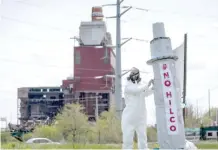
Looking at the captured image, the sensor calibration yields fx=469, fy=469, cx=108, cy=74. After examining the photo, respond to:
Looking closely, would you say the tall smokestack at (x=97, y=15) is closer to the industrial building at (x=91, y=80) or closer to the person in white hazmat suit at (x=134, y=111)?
the industrial building at (x=91, y=80)

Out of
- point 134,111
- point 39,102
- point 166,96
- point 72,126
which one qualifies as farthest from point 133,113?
point 39,102

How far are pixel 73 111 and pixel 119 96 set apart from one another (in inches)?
385

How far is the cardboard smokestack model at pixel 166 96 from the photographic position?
8.68m

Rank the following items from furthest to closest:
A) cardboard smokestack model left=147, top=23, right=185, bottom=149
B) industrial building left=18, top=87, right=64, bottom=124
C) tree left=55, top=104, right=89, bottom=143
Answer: industrial building left=18, top=87, right=64, bottom=124, tree left=55, top=104, right=89, bottom=143, cardboard smokestack model left=147, top=23, right=185, bottom=149

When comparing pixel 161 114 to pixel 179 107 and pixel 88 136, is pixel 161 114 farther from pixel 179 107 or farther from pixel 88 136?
pixel 88 136

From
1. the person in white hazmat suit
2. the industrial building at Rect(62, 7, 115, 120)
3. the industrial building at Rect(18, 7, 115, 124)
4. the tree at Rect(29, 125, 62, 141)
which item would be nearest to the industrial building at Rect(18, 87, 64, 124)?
the industrial building at Rect(18, 7, 115, 124)

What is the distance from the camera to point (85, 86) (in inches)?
2298

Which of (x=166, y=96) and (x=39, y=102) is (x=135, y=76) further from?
(x=39, y=102)

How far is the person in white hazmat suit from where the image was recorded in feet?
30.6

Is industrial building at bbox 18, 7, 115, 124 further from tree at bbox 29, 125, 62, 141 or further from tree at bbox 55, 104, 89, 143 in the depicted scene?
tree at bbox 55, 104, 89, 143

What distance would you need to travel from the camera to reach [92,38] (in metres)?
61.2

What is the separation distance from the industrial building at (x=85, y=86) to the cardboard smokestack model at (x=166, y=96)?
4600cm

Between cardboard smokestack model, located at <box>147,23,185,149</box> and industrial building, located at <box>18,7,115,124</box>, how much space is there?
46004mm

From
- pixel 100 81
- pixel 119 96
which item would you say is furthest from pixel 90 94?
pixel 119 96
